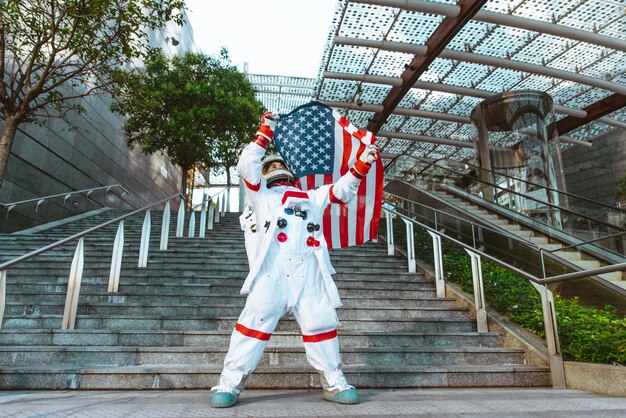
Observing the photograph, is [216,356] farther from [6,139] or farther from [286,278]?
[6,139]

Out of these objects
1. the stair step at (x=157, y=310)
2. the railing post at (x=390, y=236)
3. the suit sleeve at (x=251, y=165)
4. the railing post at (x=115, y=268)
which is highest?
the railing post at (x=390, y=236)

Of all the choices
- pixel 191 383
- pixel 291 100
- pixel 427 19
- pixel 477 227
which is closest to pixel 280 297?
pixel 191 383

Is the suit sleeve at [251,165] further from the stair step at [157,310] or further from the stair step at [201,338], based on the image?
the stair step at [157,310]

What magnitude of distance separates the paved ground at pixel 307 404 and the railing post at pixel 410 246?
322 centimetres

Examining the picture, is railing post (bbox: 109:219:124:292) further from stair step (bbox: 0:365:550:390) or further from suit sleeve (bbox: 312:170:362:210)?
suit sleeve (bbox: 312:170:362:210)

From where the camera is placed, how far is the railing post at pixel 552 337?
3438 millimetres

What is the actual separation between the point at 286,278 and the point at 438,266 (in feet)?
10.7

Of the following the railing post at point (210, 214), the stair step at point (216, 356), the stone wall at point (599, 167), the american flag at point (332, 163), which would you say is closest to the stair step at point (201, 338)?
the stair step at point (216, 356)

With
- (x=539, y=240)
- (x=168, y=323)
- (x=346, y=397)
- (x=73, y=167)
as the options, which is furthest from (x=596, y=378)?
(x=73, y=167)

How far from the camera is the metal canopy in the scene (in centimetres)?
1022

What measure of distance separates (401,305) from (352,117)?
40.0ft

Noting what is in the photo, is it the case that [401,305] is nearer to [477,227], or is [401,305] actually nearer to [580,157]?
[477,227]

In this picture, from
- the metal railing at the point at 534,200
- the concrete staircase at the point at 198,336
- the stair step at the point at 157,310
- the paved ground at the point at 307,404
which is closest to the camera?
the paved ground at the point at 307,404

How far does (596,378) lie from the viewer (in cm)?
311
